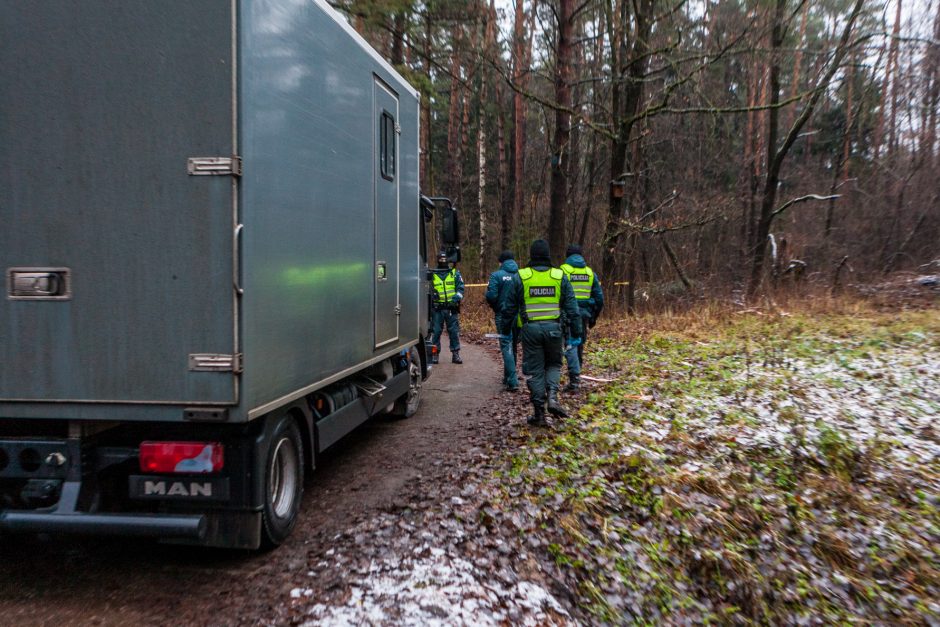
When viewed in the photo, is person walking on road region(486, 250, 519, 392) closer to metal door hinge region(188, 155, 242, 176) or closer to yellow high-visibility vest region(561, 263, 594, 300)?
yellow high-visibility vest region(561, 263, 594, 300)

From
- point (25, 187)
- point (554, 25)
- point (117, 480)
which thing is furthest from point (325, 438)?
point (554, 25)

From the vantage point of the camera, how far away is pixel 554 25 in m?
15.6

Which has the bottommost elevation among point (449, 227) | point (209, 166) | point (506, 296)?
point (506, 296)

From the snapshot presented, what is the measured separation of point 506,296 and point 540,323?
56cm

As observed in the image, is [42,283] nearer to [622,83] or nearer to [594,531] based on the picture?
[594,531]

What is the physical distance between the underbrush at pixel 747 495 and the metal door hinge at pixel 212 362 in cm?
237

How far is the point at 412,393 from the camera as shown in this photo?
834 cm

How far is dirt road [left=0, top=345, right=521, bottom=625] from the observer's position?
342 centimetres

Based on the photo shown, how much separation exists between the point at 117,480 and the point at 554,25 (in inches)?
582

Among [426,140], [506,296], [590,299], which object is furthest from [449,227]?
[426,140]

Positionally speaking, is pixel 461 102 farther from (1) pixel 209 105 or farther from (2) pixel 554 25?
(1) pixel 209 105

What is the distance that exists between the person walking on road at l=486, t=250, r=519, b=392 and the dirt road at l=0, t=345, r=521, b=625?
7.90ft

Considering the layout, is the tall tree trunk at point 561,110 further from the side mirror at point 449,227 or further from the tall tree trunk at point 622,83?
the side mirror at point 449,227

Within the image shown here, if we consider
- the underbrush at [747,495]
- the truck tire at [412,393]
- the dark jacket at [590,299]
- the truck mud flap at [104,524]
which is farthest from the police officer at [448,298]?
the truck mud flap at [104,524]
